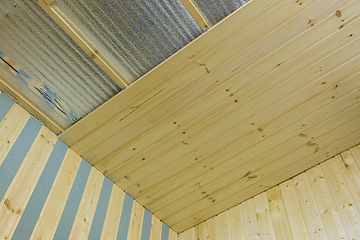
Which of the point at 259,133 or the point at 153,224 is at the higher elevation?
the point at 259,133

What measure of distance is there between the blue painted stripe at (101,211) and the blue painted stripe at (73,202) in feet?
0.59

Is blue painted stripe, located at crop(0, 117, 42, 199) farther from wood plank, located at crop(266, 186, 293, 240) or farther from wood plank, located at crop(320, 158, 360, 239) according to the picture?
wood plank, located at crop(320, 158, 360, 239)

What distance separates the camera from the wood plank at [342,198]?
1943mm

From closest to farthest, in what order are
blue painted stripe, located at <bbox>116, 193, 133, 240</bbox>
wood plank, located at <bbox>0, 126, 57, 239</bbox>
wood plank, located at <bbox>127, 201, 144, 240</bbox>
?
wood plank, located at <bbox>0, 126, 57, 239</bbox> < blue painted stripe, located at <bbox>116, 193, 133, 240</bbox> < wood plank, located at <bbox>127, 201, 144, 240</bbox>

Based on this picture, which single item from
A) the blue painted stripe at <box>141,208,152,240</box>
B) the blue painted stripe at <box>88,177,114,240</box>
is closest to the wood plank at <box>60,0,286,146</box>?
the blue painted stripe at <box>88,177,114,240</box>

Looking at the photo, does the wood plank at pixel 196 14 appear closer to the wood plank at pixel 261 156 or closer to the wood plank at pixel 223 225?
the wood plank at pixel 261 156

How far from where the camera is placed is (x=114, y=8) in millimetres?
1657

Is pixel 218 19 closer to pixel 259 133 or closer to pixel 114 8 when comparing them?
pixel 114 8

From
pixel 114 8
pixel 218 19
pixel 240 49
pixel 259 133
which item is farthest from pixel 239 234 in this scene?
pixel 114 8

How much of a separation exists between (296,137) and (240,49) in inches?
36.0

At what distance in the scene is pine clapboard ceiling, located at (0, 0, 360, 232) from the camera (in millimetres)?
1793

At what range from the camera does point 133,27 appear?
173 centimetres

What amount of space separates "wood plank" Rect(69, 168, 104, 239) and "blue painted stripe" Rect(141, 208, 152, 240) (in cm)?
58

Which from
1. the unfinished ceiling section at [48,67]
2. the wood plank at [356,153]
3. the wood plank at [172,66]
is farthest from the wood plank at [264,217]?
the unfinished ceiling section at [48,67]
